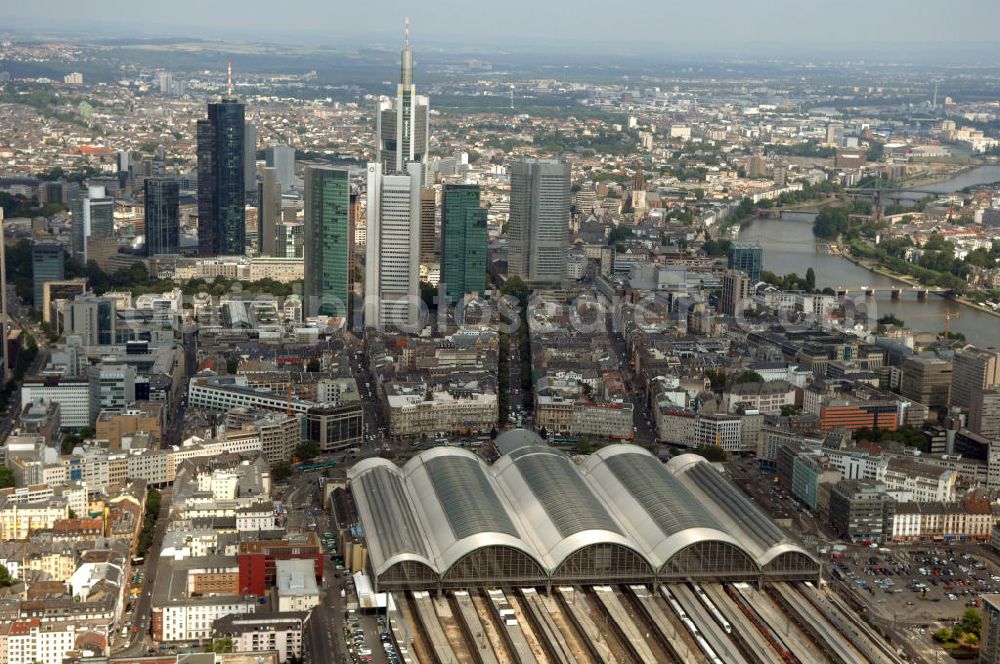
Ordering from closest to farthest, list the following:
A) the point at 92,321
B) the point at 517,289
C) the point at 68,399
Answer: the point at 68,399 → the point at 92,321 → the point at 517,289

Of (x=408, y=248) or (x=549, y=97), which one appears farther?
(x=549, y=97)

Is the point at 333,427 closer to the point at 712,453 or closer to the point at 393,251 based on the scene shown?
the point at 712,453

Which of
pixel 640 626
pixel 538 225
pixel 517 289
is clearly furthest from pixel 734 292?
pixel 640 626

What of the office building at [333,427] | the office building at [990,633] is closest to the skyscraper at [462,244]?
the office building at [333,427]

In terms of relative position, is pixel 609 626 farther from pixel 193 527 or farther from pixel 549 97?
pixel 549 97

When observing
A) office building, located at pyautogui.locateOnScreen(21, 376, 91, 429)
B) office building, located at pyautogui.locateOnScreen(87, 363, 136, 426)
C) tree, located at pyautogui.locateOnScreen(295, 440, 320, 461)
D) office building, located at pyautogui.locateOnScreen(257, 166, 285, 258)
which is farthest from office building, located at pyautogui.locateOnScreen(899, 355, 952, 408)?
office building, located at pyautogui.locateOnScreen(257, 166, 285, 258)

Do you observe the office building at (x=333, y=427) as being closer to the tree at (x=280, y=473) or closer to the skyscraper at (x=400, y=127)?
the tree at (x=280, y=473)

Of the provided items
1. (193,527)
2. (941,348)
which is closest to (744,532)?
(193,527)
